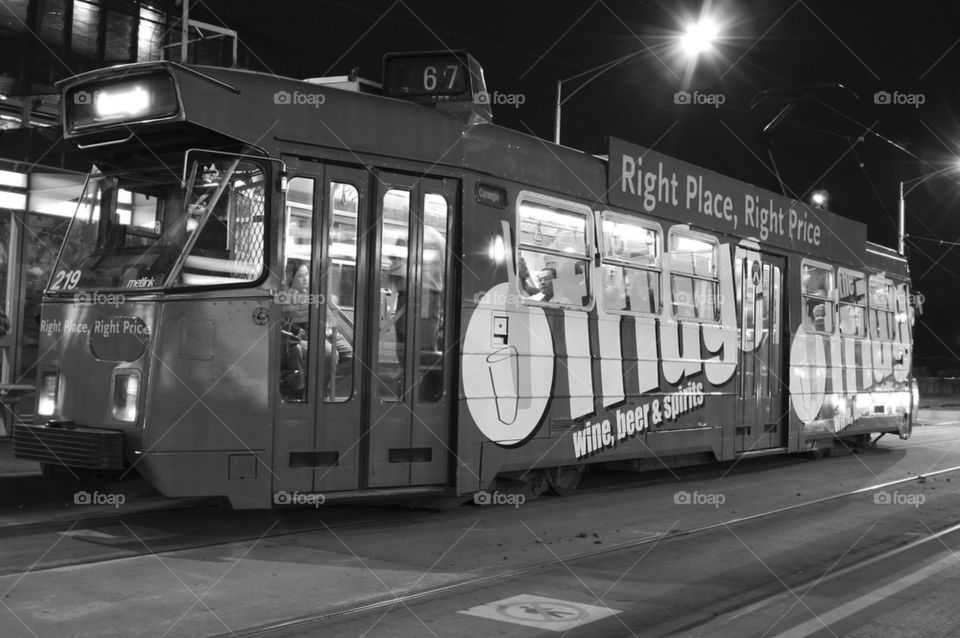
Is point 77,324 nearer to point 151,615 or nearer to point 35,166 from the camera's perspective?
point 151,615

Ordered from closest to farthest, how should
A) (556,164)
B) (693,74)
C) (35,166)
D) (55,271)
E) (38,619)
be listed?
(38,619), (55,271), (556,164), (35,166), (693,74)

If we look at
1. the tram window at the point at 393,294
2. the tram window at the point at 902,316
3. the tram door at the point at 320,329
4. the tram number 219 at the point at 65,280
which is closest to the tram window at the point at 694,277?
the tram window at the point at 393,294

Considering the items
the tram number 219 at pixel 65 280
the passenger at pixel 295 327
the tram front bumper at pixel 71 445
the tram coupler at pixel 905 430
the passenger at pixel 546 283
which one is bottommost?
the tram coupler at pixel 905 430

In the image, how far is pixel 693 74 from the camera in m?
17.2

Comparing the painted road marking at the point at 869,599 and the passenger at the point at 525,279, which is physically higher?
the passenger at the point at 525,279

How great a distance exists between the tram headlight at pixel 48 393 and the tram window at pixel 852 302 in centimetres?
1140

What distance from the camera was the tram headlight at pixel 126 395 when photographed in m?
7.38

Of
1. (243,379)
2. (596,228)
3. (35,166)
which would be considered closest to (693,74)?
(596,228)

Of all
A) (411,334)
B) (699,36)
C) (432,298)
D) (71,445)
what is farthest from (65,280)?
(699,36)

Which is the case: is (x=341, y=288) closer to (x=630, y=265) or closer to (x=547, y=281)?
(x=547, y=281)

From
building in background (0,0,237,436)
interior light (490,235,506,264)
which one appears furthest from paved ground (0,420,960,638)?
building in background (0,0,237,436)

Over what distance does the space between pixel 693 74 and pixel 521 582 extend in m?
12.5

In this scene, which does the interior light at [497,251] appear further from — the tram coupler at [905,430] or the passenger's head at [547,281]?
the tram coupler at [905,430]

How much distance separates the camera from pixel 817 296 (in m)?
14.6
